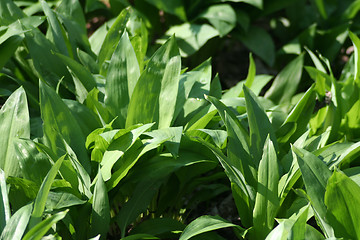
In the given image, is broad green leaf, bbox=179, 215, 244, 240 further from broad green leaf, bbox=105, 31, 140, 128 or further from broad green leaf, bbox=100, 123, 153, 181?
broad green leaf, bbox=105, 31, 140, 128

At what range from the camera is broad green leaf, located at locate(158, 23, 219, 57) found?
2.93 metres

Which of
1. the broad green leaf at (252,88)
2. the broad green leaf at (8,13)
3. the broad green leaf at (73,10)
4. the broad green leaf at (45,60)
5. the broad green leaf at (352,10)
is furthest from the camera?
the broad green leaf at (352,10)

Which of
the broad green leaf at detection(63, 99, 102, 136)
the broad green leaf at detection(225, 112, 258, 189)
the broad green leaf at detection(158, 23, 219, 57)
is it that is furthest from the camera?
the broad green leaf at detection(158, 23, 219, 57)

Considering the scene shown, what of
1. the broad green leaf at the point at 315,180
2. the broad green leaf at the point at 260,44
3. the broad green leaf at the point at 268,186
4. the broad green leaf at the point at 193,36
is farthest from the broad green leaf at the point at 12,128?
the broad green leaf at the point at 260,44

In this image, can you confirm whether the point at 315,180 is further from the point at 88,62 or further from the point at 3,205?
the point at 88,62

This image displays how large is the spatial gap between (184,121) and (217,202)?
626 mm

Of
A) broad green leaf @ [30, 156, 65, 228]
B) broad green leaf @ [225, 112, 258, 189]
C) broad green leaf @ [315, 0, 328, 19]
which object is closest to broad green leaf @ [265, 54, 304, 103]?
broad green leaf @ [315, 0, 328, 19]

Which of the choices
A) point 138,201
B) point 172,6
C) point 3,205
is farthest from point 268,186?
point 172,6

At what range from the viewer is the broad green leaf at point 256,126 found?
75.5 inches

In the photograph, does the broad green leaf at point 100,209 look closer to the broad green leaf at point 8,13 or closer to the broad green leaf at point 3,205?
the broad green leaf at point 3,205

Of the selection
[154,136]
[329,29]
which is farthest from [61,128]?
[329,29]

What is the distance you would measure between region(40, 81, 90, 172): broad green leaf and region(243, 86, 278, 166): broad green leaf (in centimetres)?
62

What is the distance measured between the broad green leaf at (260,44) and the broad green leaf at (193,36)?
1.17 feet

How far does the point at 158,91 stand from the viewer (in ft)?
6.49
